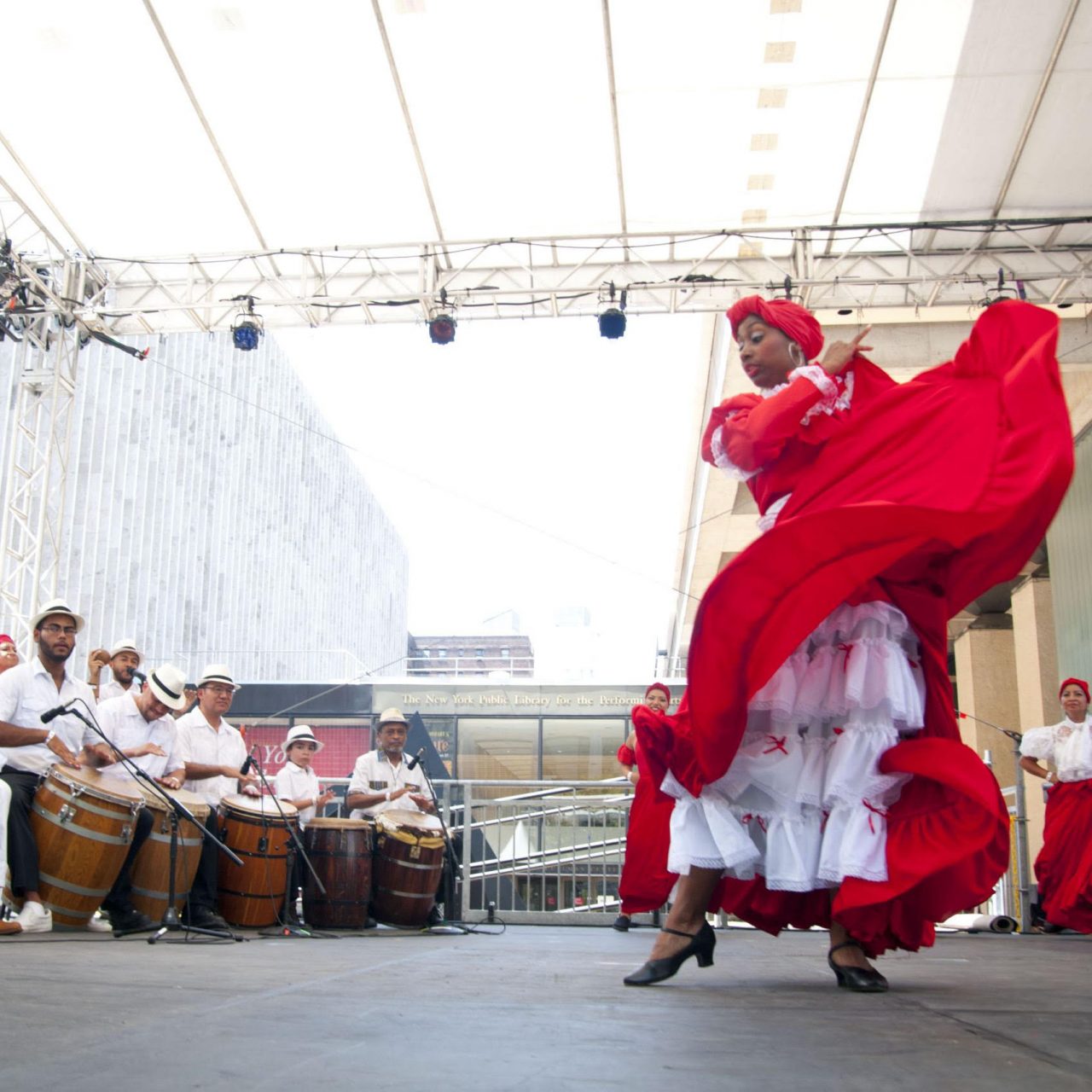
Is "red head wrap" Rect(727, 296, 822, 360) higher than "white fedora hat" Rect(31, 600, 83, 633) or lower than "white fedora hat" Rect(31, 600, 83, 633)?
higher

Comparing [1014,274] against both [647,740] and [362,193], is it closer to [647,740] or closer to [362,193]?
[362,193]

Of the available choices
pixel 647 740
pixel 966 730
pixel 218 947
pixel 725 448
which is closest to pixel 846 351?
pixel 725 448

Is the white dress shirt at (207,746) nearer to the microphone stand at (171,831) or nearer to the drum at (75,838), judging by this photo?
the microphone stand at (171,831)

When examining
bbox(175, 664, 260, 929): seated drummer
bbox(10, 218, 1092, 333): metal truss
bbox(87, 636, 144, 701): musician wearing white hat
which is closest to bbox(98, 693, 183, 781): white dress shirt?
bbox(175, 664, 260, 929): seated drummer

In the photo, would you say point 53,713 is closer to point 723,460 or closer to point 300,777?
point 723,460

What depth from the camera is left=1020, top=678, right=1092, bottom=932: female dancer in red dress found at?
6.46 meters

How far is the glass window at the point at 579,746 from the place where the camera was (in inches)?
671

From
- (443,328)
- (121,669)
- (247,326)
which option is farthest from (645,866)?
(247,326)

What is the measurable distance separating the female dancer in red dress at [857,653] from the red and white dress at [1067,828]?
4382mm

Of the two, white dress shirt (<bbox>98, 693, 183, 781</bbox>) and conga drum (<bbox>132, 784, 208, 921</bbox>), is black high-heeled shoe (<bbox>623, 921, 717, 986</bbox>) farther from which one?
white dress shirt (<bbox>98, 693, 183, 781</bbox>)

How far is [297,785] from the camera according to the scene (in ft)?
23.9

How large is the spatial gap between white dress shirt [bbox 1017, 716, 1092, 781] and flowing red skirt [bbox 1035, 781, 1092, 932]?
0.07 meters

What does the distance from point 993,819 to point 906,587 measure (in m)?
0.53

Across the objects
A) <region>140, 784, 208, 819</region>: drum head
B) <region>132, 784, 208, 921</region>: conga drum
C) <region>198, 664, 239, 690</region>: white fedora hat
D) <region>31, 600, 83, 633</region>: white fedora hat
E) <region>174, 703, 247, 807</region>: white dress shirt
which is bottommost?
<region>132, 784, 208, 921</region>: conga drum
